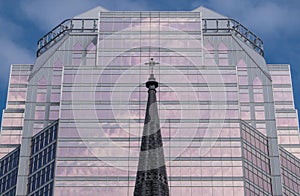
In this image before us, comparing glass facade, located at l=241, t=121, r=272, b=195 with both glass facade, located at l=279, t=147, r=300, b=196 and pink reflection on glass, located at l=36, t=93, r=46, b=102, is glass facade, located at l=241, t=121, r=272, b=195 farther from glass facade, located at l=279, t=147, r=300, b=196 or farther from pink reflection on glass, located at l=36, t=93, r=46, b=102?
pink reflection on glass, located at l=36, t=93, r=46, b=102

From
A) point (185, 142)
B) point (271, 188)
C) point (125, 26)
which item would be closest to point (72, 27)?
point (125, 26)

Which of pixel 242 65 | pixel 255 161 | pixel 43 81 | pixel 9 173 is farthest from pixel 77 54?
pixel 255 161

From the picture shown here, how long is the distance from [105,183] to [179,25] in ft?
109

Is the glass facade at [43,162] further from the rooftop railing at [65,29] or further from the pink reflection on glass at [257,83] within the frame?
the pink reflection on glass at [257,83]

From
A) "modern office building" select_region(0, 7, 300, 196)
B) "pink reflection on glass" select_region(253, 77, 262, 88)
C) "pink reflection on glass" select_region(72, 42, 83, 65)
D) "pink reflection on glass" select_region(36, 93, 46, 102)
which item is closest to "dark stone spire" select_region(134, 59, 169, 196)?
"modern office building" select_region(0, 7, 300, 196)

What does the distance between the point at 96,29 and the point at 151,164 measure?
60.5 m

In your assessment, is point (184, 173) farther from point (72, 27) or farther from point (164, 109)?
point (72, 27)

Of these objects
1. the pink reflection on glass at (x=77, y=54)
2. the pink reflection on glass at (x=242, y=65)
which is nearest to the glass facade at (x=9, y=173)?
the pink reflection on glass at (x=77, y=54)

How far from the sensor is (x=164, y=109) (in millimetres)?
127688

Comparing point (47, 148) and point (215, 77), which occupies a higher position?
point (215, 77)

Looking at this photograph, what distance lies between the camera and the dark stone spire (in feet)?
287

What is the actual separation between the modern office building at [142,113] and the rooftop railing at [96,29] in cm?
28

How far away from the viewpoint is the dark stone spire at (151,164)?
287ft

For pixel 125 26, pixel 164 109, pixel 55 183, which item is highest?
pixel 125 26
